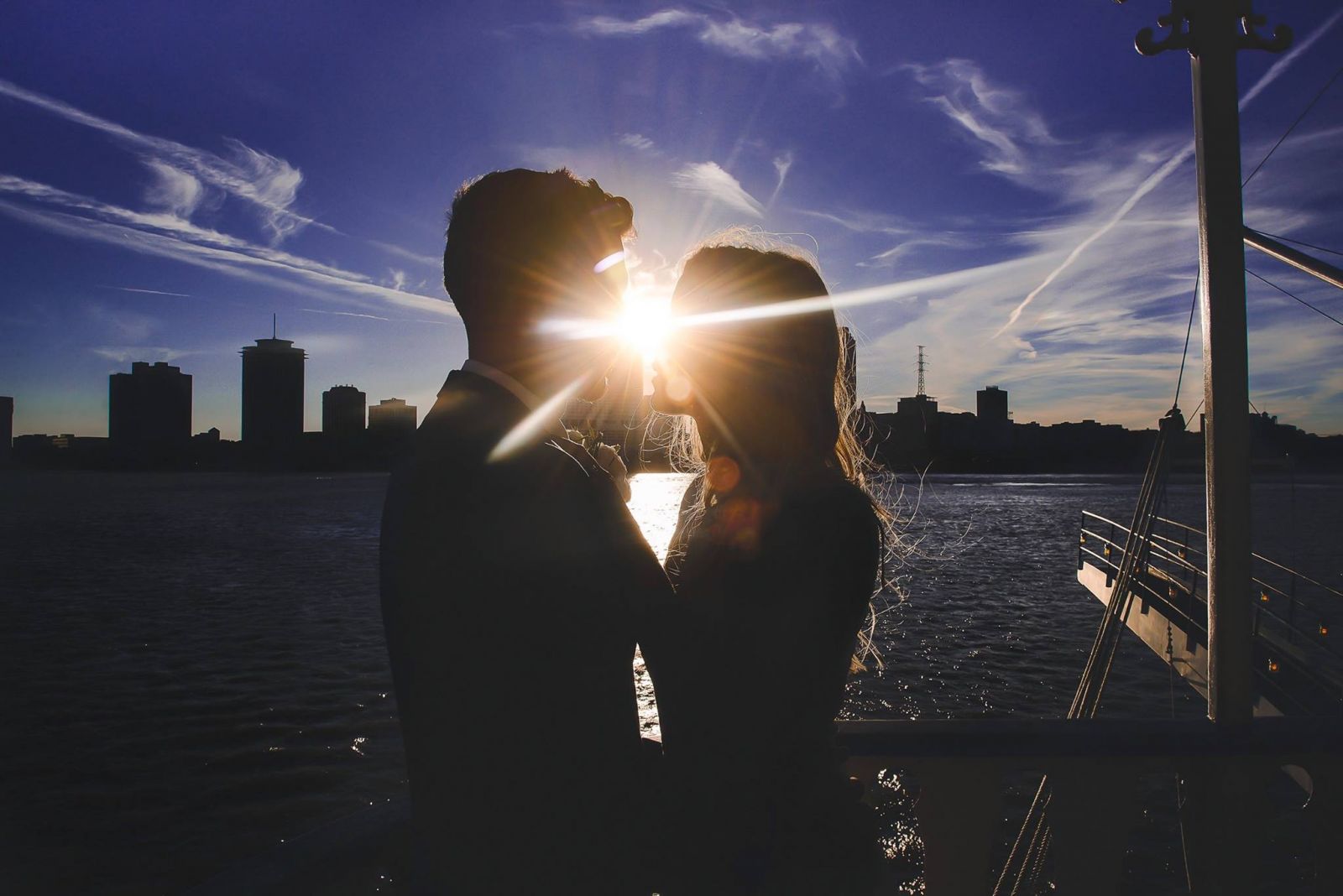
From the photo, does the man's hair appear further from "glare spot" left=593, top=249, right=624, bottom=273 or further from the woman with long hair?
the woman with long hair

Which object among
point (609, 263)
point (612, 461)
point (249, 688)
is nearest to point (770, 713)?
point (612, 461)

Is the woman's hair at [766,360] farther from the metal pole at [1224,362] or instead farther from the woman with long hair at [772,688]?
the metal pole at [1224,362]

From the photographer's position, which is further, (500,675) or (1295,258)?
(1295,258)

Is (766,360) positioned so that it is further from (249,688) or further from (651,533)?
(651,533)

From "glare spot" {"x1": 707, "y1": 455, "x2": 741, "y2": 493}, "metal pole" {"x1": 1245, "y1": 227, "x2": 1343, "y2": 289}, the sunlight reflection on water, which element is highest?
"metal pole" {"x1": 1245, "y1": 227, "x2": 1343, "y2": 289}

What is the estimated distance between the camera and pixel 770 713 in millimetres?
1890

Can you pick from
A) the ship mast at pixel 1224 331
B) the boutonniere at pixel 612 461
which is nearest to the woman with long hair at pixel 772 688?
the boutonniere at pixel 612 461

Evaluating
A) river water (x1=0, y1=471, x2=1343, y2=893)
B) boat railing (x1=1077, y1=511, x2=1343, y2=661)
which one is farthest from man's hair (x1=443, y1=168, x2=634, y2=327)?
boat railing (x1=1077, y1=511, x2=1343, y2=661)

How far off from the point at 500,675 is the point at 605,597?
27 cm

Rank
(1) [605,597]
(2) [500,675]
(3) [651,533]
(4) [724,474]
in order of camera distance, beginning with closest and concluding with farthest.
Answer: (2) [500,675] < (1) [605,597] < (4) [724,474] < (3) [651,533]

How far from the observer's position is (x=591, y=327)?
197cm

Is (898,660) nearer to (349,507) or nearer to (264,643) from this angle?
(264,643)

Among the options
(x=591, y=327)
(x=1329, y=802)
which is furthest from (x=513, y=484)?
(x=1329, y=802)

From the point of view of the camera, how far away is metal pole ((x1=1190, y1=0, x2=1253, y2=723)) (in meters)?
3.61
